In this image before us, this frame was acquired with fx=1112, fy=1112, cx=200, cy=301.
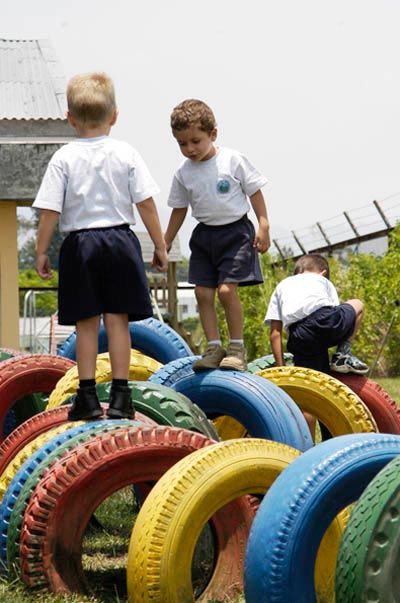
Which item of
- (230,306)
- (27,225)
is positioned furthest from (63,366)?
(27,225)

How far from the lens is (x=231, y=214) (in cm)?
653

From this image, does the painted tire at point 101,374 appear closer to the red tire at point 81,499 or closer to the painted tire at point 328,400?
the painted tire at point 328,400

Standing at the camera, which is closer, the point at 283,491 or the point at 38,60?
the point at 283,491

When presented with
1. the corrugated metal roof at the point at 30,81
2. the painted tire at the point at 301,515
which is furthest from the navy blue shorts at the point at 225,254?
the corrugated metal roof at the point at 30,81

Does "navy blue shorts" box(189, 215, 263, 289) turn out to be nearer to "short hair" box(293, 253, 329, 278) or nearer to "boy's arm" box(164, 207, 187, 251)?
"boy's arm" box(164, 207, 187, 251)

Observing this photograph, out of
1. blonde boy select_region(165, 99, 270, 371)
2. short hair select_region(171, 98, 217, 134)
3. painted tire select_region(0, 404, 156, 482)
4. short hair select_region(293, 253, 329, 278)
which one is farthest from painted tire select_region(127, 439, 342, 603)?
short hair select_region(293, 253, 329, 278)

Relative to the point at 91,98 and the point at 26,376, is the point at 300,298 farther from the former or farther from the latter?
the point at 91,98

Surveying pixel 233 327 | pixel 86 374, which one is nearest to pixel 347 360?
pixel 233 327

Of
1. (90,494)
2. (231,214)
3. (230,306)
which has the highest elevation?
(231,214)

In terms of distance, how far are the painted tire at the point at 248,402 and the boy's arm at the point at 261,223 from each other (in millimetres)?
767

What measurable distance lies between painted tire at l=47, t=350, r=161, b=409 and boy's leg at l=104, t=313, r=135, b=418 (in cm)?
102

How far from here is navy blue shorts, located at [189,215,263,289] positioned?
652 cm

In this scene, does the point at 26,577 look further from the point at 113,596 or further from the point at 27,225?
the point at 27,225

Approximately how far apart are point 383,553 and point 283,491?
2.05 ft
